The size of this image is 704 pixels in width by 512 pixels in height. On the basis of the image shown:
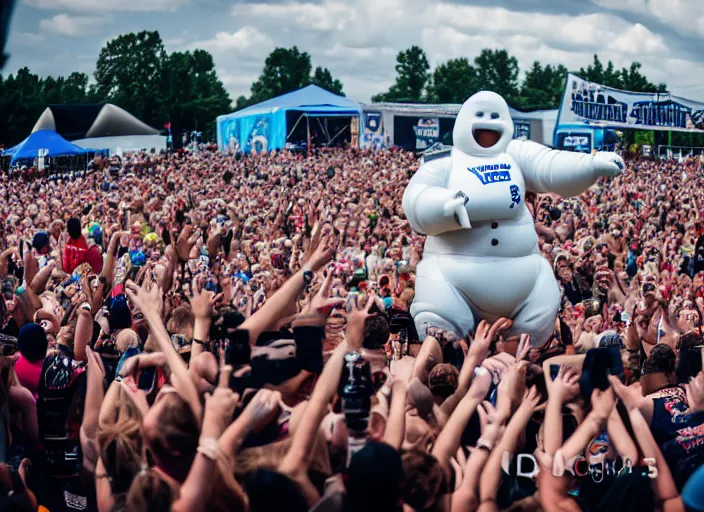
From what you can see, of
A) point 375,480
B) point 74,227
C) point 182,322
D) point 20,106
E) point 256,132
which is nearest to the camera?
point 375,480

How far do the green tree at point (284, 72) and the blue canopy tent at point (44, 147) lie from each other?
52.1 feet

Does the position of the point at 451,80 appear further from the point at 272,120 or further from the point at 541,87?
the point at 272,120

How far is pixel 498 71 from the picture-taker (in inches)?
1310

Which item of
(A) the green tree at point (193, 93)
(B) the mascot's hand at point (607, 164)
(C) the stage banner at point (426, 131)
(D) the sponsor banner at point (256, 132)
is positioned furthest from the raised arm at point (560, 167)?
A: (C) the stage banner at point (426, 131)

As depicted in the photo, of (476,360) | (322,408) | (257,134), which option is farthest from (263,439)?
(257,134)

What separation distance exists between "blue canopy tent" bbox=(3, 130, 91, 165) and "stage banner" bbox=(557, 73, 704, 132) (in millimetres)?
9168

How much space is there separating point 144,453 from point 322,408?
0.54 metres

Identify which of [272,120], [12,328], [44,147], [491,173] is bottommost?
[12,328]

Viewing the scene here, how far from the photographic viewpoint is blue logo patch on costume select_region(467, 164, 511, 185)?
18.3ft

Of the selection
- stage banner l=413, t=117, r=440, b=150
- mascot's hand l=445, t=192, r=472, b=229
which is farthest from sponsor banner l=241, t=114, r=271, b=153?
mascot's hand l=445, t=192, r=472, b=229

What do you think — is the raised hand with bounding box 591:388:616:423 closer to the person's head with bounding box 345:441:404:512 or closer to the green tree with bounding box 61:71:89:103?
the person's head with bounding box 345:441:404:512

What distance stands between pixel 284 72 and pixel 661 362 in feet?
106

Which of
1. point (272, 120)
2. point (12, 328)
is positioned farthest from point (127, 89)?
point (12, 328)

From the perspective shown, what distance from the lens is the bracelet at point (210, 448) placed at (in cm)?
273
